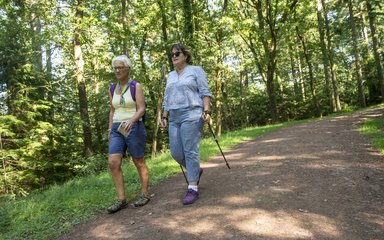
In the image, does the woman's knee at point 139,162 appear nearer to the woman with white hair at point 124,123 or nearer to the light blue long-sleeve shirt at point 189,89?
the woman with white hair at point 124,123

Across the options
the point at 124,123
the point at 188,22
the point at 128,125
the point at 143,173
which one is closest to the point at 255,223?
the point at 143,173

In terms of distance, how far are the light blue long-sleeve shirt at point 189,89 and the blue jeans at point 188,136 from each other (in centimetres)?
9

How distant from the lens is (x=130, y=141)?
197 inches

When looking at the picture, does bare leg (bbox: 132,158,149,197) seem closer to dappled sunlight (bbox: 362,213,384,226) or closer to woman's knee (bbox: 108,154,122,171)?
woman's knee (bbox: 108,154,122,171)

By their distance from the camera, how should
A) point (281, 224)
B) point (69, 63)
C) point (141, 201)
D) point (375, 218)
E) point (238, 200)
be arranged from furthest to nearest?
point (69, 63) → point (141, 201) → point (238, 200) → point (375, 218) → point (281, 224)

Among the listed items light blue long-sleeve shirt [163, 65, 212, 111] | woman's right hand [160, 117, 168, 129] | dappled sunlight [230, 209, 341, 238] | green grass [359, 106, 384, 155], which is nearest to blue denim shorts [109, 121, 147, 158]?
woman's right hand [160, 117, 168, 129]

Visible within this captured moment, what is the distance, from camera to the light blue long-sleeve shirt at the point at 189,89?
4969 millimetres

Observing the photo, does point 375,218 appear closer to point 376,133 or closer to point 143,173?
point 143,173

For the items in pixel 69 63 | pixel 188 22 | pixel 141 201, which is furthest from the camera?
pixel 69 63

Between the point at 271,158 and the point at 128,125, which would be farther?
the point at 271,158

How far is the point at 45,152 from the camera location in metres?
14.7

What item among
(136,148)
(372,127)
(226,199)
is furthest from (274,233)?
(372,127)

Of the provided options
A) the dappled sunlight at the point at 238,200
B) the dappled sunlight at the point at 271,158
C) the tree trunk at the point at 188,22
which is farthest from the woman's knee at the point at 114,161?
the tree trunk at the point at 188,22

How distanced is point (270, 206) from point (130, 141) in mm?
2031
